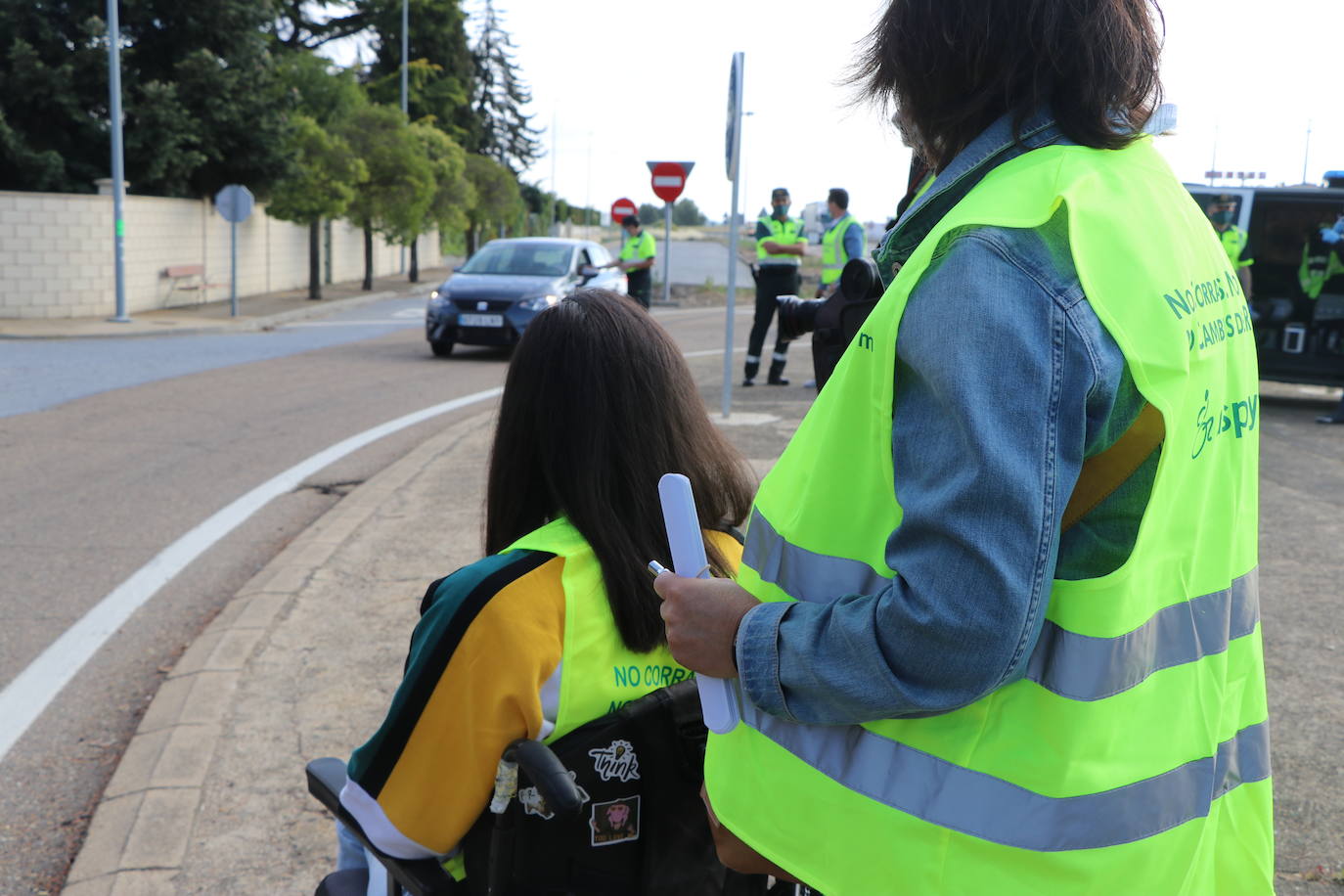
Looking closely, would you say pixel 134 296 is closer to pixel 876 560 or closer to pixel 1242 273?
pixel 1242 273

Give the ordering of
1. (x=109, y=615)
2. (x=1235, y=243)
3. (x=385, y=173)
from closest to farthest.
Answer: (x=109, y=615)
(x=1235, y=243)
(x=385, y=173)

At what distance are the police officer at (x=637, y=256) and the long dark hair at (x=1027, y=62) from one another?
50.1 ft

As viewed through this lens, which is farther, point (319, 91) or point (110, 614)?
point (319, 91)

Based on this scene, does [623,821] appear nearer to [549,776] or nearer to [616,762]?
[616,762]

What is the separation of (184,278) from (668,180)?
415 inches

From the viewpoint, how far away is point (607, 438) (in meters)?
2.03

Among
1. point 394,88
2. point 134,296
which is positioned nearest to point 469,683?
point 134,296

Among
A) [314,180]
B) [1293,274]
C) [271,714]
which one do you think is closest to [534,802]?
[271,714]

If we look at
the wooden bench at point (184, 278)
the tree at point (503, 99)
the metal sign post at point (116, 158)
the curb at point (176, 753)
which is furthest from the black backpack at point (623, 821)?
the tree at point (503, 99)

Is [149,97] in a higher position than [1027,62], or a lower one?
higher

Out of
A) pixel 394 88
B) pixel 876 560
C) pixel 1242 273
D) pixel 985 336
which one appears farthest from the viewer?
pixel 394 88

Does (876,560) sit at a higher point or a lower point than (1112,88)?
lower

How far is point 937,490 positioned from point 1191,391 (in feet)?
0.98

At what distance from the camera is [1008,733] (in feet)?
4.18
